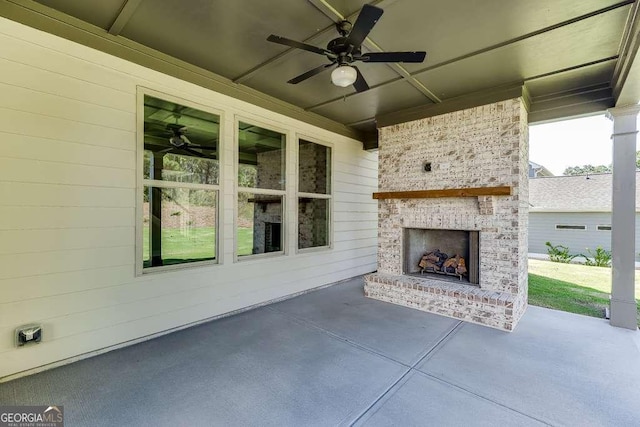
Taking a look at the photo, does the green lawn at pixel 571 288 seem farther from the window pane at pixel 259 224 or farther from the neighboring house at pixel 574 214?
the window pane at pixel 259 224

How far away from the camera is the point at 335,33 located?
9.30 ft

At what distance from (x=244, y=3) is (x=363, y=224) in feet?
16.3

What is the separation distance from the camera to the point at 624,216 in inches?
150

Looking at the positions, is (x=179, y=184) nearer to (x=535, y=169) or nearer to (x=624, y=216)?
(x=624, y=216)

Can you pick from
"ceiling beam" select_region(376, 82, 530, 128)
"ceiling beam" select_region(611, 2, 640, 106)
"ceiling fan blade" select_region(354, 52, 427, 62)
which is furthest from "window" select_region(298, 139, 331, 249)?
"ceiling beam" select_region(611, 2, 640, 106)

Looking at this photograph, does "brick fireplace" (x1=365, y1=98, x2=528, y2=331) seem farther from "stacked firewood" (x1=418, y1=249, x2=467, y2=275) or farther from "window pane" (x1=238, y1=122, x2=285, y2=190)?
"window pane" (x1=238, y1=122, x2=285, y2=190)

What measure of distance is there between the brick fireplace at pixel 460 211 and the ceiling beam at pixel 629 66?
0.96 m

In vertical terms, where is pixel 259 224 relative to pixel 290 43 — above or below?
below

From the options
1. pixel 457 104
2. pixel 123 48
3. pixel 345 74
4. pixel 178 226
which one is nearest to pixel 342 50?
pixel 345 74

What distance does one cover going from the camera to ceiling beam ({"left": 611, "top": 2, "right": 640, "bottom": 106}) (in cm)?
255

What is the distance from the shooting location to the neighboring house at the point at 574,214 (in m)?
10.4

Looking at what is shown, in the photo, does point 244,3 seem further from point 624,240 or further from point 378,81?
point 624,240

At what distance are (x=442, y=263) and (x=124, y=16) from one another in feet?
17.6

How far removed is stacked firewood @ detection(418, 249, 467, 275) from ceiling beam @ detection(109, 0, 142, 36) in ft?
16.8
